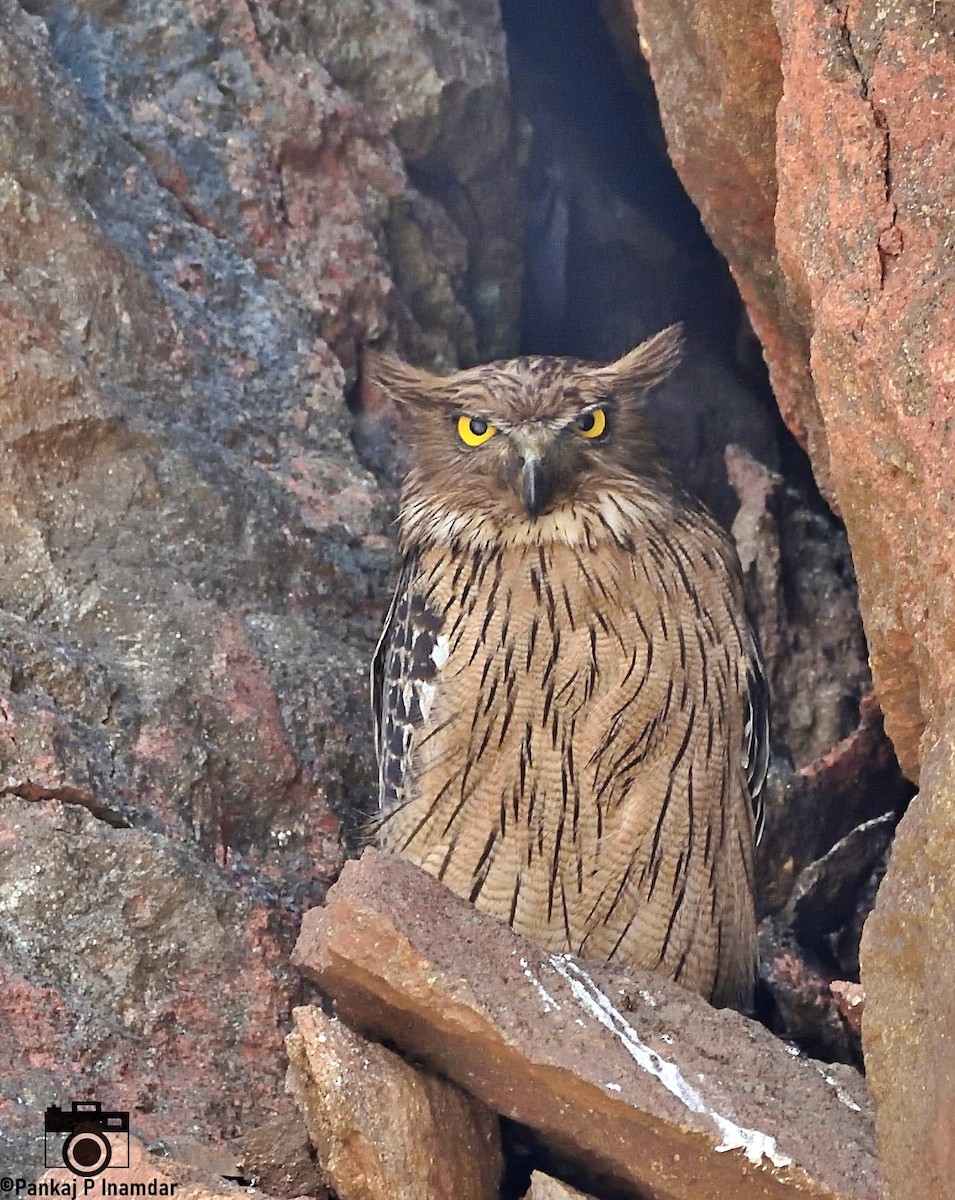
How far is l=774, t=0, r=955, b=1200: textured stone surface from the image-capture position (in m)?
2.17

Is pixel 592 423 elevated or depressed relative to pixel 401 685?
elevated

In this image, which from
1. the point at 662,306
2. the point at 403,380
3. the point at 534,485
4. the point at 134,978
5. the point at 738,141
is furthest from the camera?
the point at 662,306

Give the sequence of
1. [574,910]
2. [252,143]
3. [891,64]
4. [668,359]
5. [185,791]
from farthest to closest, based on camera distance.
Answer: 1. [252,143]
2. [668,359]
3. [574,910]
4. [185,791]
5. [891,64]

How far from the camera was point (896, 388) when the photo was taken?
8.04ft

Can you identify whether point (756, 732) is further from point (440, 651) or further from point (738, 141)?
point (738, 141)

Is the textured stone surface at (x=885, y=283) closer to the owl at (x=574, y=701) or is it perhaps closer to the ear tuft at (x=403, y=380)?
the owl at (x=574, y=701)

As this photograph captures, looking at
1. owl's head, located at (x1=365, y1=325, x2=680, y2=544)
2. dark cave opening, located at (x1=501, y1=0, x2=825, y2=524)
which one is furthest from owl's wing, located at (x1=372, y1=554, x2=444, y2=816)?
dark cave opening, located at (x1=501, y1=0, x2=825, y2=524)

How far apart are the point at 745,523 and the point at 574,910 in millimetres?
1536

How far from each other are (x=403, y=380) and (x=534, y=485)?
697mm

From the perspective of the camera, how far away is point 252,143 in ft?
14.5

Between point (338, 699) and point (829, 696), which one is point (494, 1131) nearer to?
point (338, 699)

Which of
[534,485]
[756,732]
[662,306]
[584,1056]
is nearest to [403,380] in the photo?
[534,485]

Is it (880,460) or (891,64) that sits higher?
(891,64)

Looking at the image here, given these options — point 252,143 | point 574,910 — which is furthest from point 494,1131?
point 252,143
